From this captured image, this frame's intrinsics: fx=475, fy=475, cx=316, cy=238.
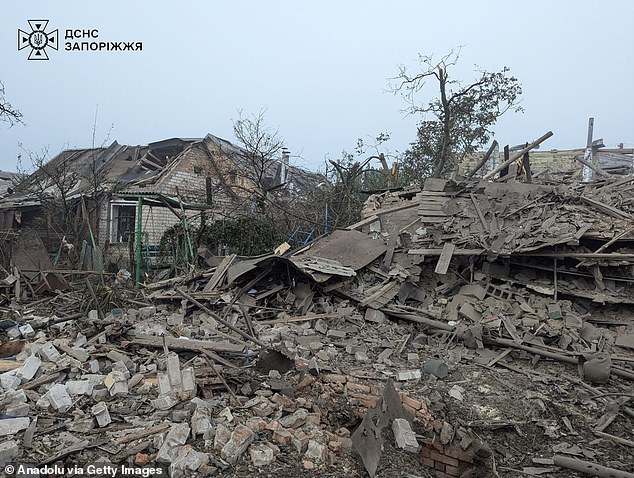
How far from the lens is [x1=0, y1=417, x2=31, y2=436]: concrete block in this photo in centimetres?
395

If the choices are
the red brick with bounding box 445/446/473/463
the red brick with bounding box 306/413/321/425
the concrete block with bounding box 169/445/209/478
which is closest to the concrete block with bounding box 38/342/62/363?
the concrete block with bounding box 169/445/209/478

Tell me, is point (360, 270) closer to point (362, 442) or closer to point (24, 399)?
point (362, 442)

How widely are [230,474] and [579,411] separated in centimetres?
440

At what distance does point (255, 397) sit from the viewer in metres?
4.90

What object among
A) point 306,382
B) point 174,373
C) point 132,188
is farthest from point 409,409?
point 132,188

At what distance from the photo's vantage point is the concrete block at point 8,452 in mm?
3592

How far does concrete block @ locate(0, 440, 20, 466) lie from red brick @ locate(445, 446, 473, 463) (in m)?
3.93

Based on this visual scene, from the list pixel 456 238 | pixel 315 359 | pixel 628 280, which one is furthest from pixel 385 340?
pixel 628 280

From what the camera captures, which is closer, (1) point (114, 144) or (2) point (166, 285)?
(2) point (166, 285)

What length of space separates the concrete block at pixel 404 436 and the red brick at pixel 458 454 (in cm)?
53

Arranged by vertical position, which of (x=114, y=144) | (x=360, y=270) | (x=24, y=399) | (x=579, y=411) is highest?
(x=114, y=144)

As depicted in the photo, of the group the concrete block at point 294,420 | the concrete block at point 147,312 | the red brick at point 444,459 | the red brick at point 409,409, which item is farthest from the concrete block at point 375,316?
the concrete block at point 294,420

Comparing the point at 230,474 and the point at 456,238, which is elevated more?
the point at 456,238

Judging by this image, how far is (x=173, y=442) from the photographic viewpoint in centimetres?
386
